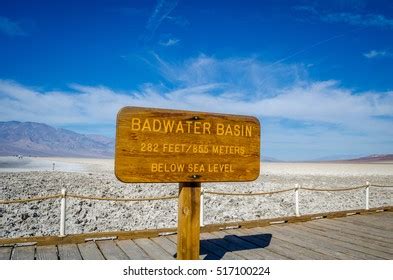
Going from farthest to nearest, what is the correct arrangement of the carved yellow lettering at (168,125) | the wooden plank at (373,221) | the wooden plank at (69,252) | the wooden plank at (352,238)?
1. the wooden plank at (373,221)
2. the wooden plank at (352,238)
3. the wooden plank at (69,252)
4. the carved yellow lettering at (168,125)

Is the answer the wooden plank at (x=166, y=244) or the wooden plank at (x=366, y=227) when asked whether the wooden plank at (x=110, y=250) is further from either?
the wooden plank at (x=366, y=227)

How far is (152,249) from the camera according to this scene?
610 centimetres

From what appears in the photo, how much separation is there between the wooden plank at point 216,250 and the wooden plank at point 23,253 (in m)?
2.75

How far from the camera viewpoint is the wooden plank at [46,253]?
18.2ft

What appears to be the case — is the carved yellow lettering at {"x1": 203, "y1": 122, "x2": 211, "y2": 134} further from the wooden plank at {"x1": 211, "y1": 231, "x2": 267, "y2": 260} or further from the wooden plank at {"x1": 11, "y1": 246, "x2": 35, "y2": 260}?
the wooden plank at {"x1": 11, "y1": 246, "x2": 35, "y2": 260}

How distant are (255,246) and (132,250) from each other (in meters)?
2.13

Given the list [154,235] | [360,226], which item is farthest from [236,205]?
[154,235]

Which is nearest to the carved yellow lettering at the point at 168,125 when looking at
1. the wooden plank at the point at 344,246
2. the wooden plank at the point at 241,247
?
the wooden plank at the point at 241,247

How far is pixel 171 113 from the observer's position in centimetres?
398

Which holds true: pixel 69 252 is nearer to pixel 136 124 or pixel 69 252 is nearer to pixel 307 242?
pixel 136 124

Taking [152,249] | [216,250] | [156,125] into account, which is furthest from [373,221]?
[156,125]

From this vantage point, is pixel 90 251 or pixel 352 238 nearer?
pixel 90 251
